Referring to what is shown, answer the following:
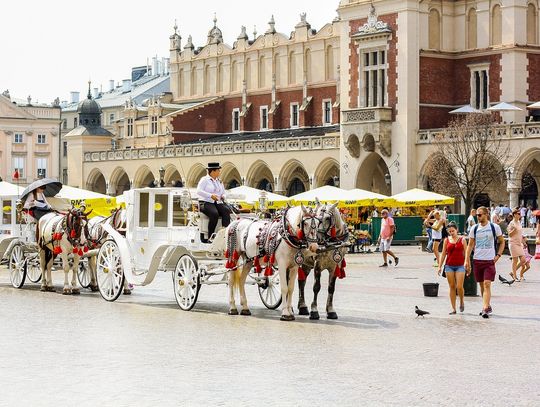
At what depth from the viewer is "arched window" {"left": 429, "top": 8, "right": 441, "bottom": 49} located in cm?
6481

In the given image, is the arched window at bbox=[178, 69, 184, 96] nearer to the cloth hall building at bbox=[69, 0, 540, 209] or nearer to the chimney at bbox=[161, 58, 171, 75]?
the cloth hall building at bbox=[69, 0, 540, 209]

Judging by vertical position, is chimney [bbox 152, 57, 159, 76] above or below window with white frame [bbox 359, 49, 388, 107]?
above

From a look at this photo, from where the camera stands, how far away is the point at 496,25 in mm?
64062

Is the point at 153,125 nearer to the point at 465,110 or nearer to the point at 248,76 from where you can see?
the point at 248,76

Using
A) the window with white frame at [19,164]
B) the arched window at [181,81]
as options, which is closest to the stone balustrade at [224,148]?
the arched window at [181,81]

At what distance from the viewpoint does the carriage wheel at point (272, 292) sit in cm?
2092

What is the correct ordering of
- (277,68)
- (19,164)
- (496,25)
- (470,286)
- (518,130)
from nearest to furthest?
(470,286) < (518,130) < (496,25) < (277,68) < (19,164)

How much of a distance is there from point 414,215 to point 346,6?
1531 cm

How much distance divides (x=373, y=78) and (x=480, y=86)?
17.4 feet

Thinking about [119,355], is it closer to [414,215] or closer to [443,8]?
[414,215]

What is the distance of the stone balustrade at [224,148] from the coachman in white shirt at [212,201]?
1890 inches

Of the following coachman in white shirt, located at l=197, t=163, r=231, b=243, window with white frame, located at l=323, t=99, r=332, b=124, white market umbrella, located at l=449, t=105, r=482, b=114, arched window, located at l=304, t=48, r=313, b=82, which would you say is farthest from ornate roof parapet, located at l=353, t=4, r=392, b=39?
coachman in white shirt, located at l=197, t=163, r=231, b=243

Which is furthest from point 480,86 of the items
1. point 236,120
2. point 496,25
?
point 236,120

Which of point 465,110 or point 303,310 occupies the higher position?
point 465,110
